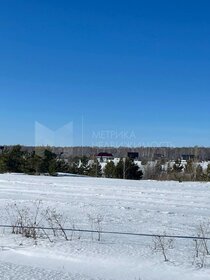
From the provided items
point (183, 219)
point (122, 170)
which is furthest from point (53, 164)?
point (183, 219)

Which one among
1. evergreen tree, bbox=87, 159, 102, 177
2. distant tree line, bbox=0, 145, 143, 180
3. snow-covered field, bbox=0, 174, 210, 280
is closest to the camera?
snow-covered field, bbox=0, 174, 210, 280

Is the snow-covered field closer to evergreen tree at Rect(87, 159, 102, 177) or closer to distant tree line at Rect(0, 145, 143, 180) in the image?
distant tree line at Rect(0, 145, 143, 180)

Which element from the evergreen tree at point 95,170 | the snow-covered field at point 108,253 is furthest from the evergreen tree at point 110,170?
the snow-covered field at point 108,253

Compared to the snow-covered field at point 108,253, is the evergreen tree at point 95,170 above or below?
above

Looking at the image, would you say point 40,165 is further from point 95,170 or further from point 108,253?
point 108,253

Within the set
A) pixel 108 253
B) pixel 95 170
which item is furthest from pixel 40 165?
pixel 108 253

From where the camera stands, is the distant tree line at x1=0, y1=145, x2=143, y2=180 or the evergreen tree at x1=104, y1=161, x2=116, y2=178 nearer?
the distant tree line at x1=0, y1=145, x2=143, y2=180

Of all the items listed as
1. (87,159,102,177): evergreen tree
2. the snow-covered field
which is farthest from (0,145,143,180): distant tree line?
the snow-covered field

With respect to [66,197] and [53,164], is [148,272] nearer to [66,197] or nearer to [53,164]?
[66,197]

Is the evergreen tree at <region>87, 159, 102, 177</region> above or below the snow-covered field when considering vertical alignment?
above

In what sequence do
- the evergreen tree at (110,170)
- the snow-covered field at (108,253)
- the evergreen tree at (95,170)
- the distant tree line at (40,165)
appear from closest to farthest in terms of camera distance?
the snow-covered field at (108,253)
the distant tree line at (40,165)
the evergreen tree at (110,170)
the evergreen tree at (95,170)

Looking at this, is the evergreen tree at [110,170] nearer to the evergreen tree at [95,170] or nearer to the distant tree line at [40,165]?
the distant tree line at [40,165]

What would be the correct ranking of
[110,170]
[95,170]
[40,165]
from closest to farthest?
[40,165]
[110,170]
[95,170]

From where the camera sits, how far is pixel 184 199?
16.1 m
